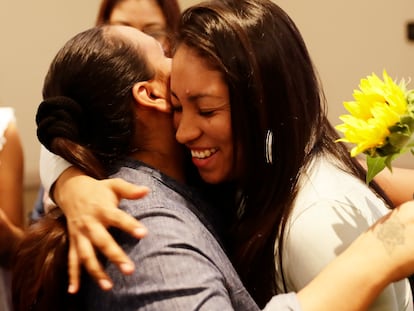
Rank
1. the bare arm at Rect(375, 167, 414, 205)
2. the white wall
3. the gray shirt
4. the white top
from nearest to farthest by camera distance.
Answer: the gray shirt → the white top → the bare arm at Rect(375, 167, 414, 205) → the white wall

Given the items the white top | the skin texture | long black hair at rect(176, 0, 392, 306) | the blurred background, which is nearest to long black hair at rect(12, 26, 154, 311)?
long black hair at rect(176, 0, 392, 306)

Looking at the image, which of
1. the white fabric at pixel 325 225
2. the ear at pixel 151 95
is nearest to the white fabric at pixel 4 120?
the ear at pixel 151 95

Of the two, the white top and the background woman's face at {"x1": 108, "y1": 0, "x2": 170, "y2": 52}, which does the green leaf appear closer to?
the white top

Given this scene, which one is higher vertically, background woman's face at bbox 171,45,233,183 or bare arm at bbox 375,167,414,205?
background woman's face at bbox 171,45,233,183

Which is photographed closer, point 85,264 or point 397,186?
point 85,264

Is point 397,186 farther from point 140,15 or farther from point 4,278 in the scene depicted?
point 140,15

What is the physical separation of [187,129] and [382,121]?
35 cm

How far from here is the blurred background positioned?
2738mm

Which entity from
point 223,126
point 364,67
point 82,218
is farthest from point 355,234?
point 364,67

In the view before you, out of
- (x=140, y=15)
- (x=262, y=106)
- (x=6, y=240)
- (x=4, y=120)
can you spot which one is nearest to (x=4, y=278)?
(x=6, y=240)

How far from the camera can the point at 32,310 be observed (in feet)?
3.19

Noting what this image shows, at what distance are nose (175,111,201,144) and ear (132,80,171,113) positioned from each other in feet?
0.18

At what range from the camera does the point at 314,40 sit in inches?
110

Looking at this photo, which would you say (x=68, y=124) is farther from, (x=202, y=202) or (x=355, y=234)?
(x=355, y=234)
